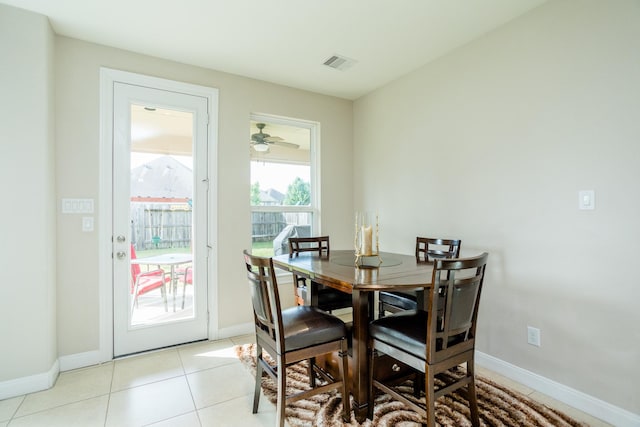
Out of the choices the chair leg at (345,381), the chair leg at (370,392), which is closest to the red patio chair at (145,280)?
the chair leg at (345,381)

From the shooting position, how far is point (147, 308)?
2.91 meters

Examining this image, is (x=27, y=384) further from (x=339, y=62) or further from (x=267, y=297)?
(x=339, y=62)

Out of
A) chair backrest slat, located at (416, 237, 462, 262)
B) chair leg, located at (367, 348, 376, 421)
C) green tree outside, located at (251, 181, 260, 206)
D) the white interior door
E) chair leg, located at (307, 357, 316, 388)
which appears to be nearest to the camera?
chair leg, located at (367, 348, 376, 421)

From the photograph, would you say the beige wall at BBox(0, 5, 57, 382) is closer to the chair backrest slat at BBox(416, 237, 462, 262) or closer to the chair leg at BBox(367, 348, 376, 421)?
the chair leg at BBox(367, 348, 376, 421)

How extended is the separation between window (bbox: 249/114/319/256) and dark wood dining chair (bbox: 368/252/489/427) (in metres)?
1.98

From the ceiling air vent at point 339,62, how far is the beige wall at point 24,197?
2229mm

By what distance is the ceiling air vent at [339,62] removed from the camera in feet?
9.71

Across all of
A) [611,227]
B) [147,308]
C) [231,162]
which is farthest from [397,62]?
[147,308]

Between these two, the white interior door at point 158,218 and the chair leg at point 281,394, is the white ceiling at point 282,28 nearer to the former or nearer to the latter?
the white interior door at point 158,218

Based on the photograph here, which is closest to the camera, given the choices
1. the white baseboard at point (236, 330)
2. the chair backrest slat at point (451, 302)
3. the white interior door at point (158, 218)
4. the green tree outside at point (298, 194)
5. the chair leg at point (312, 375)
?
the chair backrest slat at point (451, 302)

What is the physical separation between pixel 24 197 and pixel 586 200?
3.80 m

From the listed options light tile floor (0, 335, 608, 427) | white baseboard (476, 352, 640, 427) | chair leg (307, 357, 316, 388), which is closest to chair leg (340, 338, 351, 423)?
chair leg (307, 357, 316, 388)

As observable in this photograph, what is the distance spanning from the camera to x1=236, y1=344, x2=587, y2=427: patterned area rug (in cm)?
183

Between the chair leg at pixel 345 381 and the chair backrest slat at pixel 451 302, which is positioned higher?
the chair backrest slat at pixel 451 302
